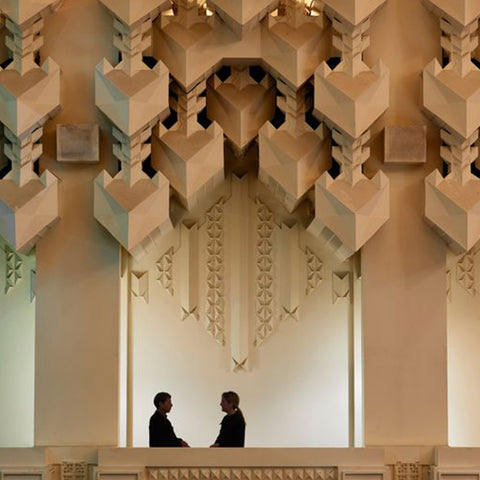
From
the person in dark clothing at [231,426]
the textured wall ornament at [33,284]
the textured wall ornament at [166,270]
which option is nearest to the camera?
the person in dark clothing at [231,426]

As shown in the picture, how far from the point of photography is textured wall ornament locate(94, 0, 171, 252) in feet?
33.2

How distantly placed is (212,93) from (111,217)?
1200 mm

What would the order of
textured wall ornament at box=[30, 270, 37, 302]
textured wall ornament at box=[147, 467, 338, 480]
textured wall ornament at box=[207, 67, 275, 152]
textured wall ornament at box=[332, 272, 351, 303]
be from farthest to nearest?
1. textured wall ornament at box=[332, 272, 351, 303]
2. textured wall ornament at box=[30, 270, 37, 302]
3. textured wall ornament at box=[207, 67, 275, 152]
4. textured wall ornament at box=[147, 467, 338, 480]

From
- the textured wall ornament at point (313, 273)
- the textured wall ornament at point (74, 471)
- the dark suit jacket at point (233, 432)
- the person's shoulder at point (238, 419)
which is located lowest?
the textured wall ornament at point (74, 471)

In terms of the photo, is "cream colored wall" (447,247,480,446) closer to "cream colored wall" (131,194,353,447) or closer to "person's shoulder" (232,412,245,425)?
"cream colored wall" (131,194,353,447)

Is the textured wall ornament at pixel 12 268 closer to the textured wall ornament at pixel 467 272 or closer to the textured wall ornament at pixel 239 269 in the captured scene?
the textured wall ornament at pixel 239 269

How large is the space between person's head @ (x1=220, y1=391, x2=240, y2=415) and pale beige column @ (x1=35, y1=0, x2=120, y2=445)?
766 millimetres

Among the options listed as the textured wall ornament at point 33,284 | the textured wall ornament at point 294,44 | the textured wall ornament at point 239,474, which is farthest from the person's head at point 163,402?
the textured wall ornament at point 294,44

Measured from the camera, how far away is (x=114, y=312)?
405 inches

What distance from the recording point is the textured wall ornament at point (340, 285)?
1091cm

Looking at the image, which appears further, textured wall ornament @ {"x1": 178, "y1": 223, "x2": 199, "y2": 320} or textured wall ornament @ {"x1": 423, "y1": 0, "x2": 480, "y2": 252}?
textured wall ornament @ {"x1": 178, "y1": 223, "x2": 199, "y2": 320}

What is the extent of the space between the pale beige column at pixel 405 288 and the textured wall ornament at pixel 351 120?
7.3 inches

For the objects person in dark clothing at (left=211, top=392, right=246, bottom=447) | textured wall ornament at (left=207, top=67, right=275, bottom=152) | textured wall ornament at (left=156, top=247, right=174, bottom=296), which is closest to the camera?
person in dark clothing at (left=211, top=392, right=246, bottom=447)

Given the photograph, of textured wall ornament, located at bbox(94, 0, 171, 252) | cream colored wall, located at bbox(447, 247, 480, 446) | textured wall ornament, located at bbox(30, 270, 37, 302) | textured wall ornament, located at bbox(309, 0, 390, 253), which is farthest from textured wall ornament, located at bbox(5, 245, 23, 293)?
cream colored wall, located at bbox(447, 247, 480, 446)
